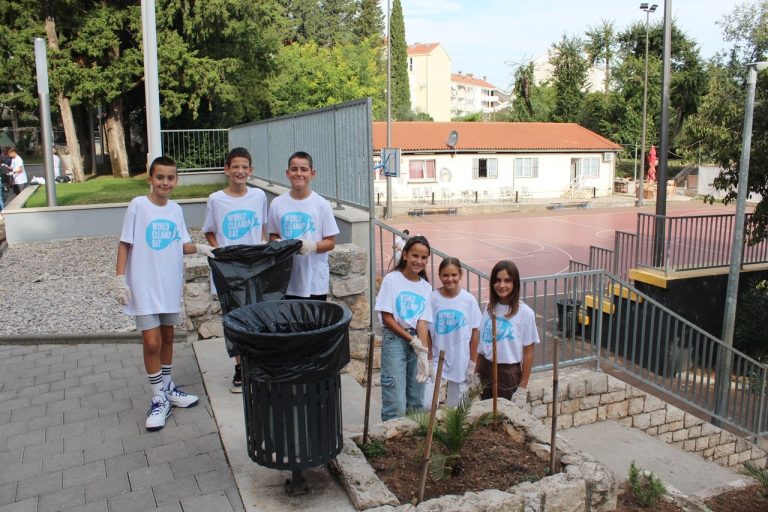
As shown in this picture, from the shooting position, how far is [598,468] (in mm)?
3680

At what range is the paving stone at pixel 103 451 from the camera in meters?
4.04

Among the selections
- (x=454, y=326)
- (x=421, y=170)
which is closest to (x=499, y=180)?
(x=421, y=170)

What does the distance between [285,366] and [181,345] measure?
3.36 metres

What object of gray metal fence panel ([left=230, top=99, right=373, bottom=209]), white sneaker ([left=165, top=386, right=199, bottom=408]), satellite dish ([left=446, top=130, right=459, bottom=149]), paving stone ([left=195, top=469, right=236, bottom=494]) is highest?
satellite dish ([left=446, top=130, right=459, bottom=149])

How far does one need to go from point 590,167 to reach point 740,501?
117 feet

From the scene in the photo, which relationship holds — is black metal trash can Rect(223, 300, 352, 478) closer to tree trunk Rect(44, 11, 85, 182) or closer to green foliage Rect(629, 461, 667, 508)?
green foliage Rect(629, 461, 667, 508)

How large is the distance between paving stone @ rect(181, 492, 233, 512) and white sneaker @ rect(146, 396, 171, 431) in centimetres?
96

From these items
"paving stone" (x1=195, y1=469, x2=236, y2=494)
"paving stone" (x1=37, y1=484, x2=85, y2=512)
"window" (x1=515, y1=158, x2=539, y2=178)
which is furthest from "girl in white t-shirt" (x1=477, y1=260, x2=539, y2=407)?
"window" (x1=515, y1=158, x2=539, y2=178)

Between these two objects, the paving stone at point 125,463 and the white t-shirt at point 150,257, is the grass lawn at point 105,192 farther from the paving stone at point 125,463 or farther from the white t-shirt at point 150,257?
the paving stone at point 125,463

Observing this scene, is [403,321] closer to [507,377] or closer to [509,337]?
[509,337]

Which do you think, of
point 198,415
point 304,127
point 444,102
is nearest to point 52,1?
point 304,127

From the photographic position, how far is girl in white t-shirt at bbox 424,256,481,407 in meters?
4.68

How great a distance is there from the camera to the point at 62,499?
3.58 m

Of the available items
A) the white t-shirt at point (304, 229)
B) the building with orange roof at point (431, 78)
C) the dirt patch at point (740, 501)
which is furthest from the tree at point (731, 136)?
the building with orange roof at point (431, 78)
